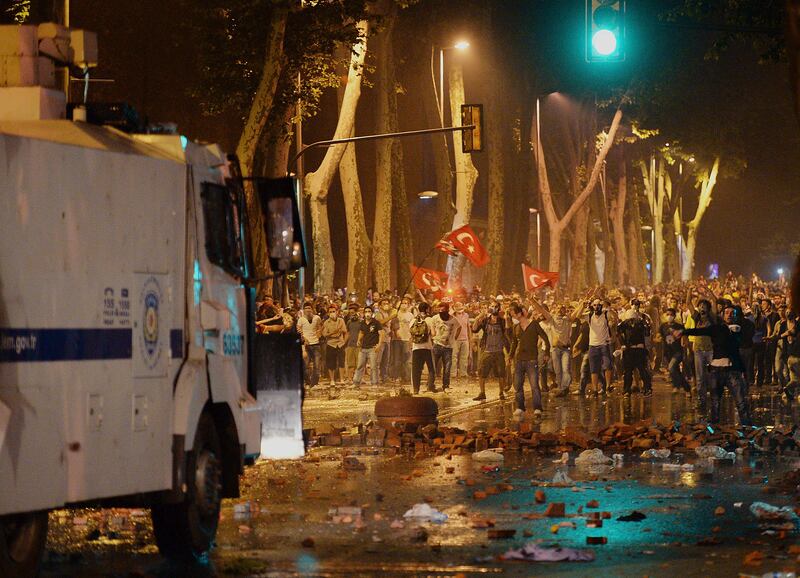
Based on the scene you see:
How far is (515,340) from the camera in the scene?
25000 millimetres

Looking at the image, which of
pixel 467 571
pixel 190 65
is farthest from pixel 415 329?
pixel 467 571

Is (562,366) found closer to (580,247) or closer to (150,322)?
(150,322)

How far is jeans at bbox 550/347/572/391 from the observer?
28.1 meters

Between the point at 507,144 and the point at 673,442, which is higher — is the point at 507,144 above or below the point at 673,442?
above

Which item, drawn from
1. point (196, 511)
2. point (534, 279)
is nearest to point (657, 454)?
point (196, 511)

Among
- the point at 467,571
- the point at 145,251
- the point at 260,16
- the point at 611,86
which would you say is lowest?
the point at 467,571

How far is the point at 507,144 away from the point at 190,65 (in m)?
12.8

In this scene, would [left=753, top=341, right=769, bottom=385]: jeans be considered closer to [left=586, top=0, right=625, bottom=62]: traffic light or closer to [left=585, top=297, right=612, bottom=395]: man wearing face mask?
[left=585, top=297, right=612, bottom=395]: man wearing face mask

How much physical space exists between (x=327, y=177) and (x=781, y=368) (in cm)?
1094

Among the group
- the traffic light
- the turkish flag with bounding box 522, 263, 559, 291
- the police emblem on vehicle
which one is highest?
the traffic light

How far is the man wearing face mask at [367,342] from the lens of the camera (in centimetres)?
3016

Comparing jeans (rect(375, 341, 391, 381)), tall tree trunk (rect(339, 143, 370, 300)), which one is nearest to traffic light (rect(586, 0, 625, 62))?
jeans (rect(375, 341, 391, 381))

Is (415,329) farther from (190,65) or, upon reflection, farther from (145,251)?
(145,251)

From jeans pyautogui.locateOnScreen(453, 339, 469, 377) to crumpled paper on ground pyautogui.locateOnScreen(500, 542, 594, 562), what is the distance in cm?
2466
